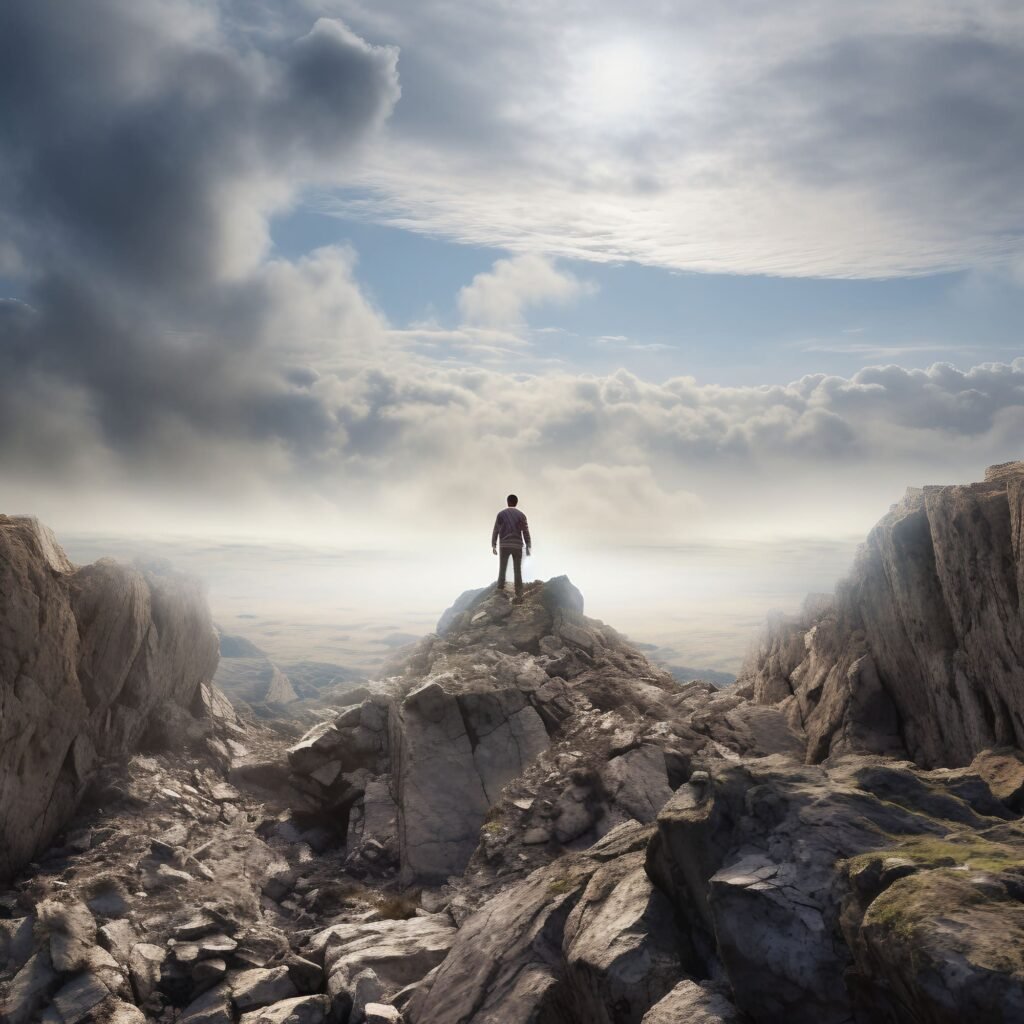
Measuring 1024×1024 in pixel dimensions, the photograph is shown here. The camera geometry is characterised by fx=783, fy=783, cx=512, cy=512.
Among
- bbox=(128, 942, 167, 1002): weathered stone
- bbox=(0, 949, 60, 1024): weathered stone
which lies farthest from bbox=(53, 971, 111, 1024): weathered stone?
bbox=(128, 942, 167, 1002): weathered stone

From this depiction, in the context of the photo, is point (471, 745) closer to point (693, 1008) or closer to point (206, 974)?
point (206, 974)

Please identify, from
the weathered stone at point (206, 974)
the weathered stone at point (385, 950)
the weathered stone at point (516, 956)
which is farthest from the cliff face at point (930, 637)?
the weathered stone at point (206, 974)

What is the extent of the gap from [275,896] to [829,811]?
54.1 feet

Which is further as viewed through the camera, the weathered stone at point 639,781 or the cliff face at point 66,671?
the cliff face at point 66,671

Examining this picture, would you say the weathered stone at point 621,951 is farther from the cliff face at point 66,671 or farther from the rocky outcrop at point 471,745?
the cliff face at point 66,671

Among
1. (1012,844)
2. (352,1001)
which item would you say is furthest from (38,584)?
(1012,844)

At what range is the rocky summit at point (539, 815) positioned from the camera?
9.15 meters

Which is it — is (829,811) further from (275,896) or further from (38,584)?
(38,584)

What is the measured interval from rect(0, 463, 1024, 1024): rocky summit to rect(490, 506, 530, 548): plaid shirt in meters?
2.85

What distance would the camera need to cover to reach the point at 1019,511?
562 inches

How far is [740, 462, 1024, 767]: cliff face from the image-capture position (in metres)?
14.7

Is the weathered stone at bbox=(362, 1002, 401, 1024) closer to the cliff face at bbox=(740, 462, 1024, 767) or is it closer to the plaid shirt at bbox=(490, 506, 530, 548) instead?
the cliff face at bbox=(740, 462, 1024, 767)

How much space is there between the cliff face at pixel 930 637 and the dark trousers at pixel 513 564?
13.1m

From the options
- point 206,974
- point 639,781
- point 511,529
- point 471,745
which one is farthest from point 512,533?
point 206,974
